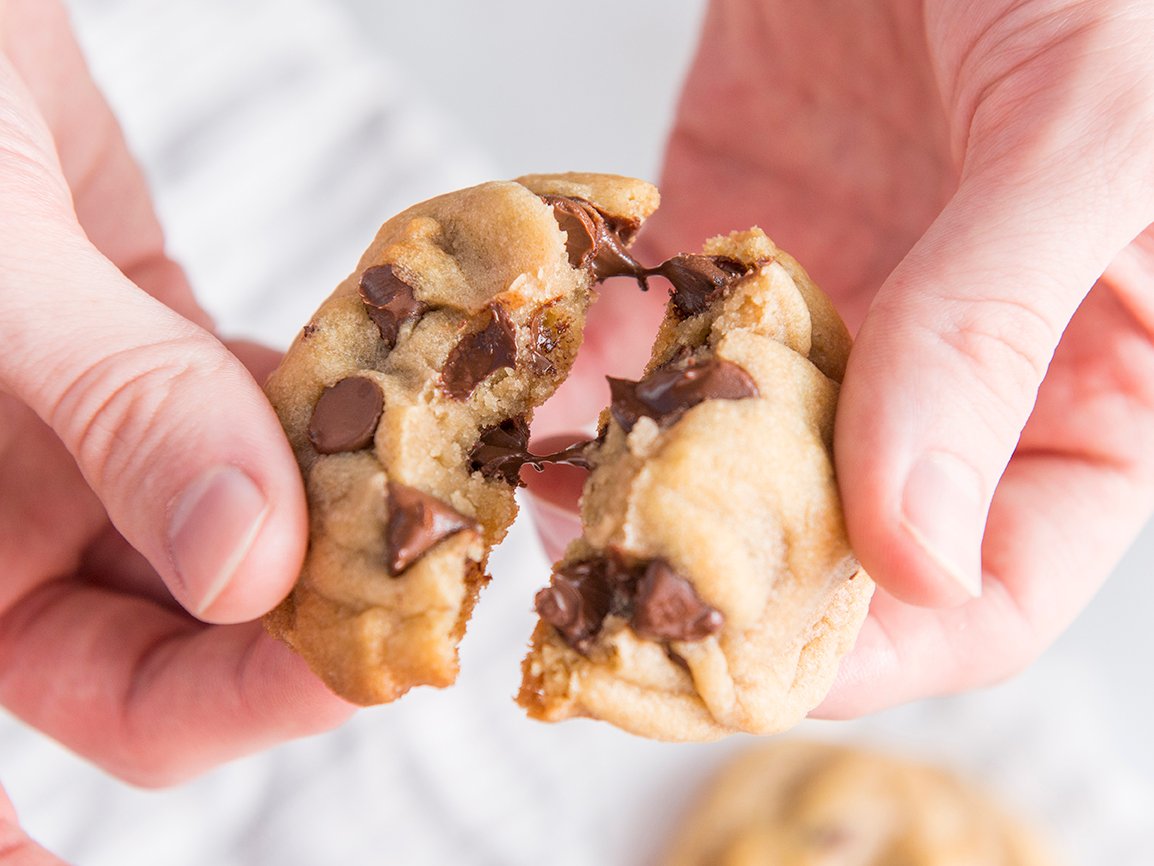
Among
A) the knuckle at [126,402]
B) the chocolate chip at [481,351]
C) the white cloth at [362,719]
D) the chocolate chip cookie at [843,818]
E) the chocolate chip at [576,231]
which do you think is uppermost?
the knuckle at [126,402]

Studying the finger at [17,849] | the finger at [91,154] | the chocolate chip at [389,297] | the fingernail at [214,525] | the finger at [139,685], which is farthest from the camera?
the finger at [91,154]

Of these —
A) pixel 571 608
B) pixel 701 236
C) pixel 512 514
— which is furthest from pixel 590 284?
pixel 701 236

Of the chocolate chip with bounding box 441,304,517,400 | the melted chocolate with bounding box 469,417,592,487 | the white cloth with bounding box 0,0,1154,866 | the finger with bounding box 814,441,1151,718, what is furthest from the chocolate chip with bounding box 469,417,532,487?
the white cloth with bounding box 0,0,1154,866

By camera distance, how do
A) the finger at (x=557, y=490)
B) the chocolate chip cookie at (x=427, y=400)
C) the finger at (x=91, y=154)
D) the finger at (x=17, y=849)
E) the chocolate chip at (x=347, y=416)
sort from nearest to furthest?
the chocolate chip cookie at (x=427, y=400) → the chocolate chip at (x=347, y=416) → the finger at (x=17, y=849) → the finger at (x=557, y=490) → the finger at (x=91, y=154)

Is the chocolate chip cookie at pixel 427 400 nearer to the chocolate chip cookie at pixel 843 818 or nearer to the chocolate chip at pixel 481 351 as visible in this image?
the chocolate chip at pixel 481 351

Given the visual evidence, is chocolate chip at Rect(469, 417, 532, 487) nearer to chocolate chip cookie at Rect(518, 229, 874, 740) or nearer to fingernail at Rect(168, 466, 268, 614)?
chocolate chip cookie at Rect(518, 229, 874, 740)

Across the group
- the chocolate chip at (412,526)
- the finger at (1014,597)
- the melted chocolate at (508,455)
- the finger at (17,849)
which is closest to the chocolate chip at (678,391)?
the melted chocolate at (508,455)

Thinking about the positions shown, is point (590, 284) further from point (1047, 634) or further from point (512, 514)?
point (1047, 634)
